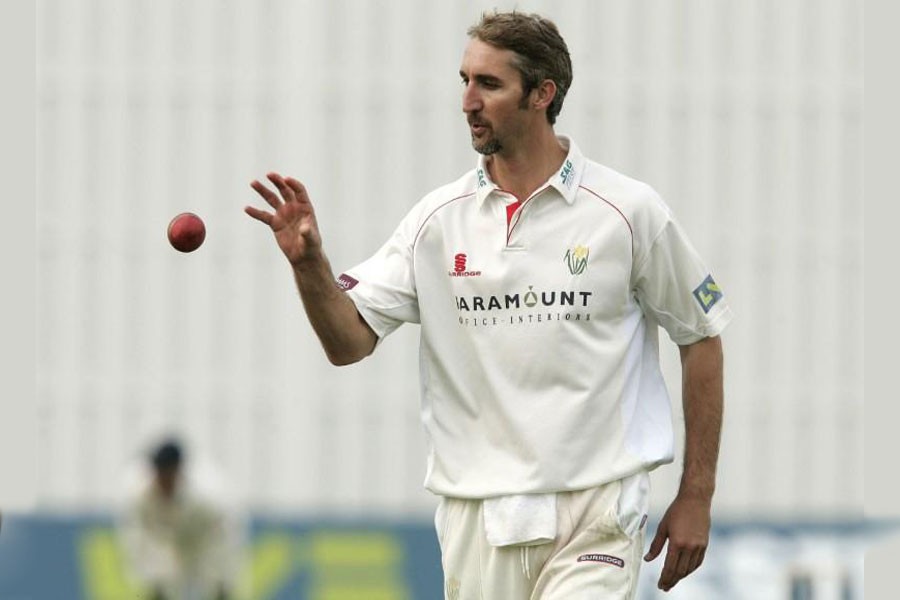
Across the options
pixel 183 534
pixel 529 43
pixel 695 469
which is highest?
pixel 529 43

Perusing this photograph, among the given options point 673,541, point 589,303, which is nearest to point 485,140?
point 589,303

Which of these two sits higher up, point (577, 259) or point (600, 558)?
point (577, 259)

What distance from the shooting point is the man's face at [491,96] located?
620 cm

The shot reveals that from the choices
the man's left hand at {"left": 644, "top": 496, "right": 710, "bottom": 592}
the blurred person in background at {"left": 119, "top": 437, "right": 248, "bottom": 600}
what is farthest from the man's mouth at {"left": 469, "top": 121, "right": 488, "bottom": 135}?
the blurred person in background at {"left": 119, "top": 437, "right": 248, "bottom": 600}

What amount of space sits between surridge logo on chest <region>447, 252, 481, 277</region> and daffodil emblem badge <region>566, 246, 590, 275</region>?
256 millimetres

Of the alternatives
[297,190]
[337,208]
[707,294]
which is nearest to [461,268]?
[297,190]

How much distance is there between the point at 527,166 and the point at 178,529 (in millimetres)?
8826

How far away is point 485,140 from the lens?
6.20m

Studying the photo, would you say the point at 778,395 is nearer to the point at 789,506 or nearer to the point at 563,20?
the point at 789,506

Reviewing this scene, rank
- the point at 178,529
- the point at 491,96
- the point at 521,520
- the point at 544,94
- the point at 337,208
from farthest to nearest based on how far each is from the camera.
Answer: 1. the point at 337,208
2. the point at 178,529
3. the point at 544,94
4. the point at 491,96
5. the point at 521,520

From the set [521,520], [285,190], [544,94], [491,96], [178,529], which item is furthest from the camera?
[178,529]

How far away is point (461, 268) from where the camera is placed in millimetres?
6293

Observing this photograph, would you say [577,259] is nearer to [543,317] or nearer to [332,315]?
[543,317]

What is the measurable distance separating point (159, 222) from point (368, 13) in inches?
79.0
